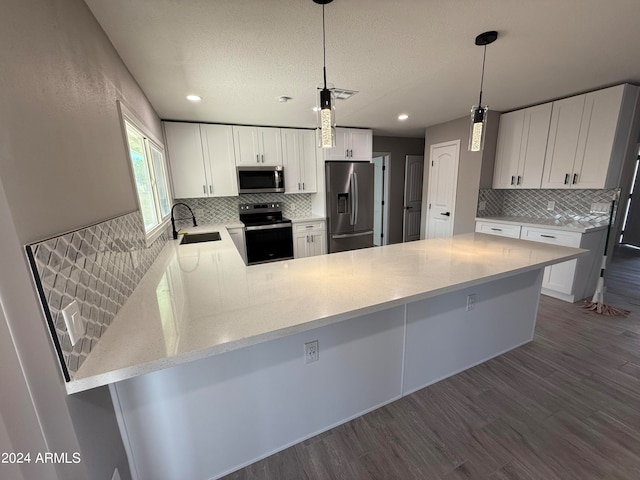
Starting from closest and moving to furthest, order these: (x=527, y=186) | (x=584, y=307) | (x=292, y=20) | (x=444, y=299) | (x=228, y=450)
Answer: (x=228, y=450), (x=292, y=20), (x=444, y=299), (x=584, y=307), (x=527, y=186)

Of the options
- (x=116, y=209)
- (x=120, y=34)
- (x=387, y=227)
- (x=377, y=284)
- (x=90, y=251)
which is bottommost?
(x=387, y=227)

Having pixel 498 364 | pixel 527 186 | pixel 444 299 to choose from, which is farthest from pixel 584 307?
pixel 444 299

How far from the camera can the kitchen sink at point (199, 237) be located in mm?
2951

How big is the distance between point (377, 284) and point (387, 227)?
450cm

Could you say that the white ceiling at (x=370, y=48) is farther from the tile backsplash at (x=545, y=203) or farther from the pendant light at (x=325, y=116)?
the tile backsplash at (x=545, y=203)

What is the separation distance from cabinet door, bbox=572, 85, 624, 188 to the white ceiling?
154 mm

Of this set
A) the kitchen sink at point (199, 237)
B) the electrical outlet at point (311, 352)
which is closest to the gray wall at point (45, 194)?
the electrical outlet at point (311, 352)

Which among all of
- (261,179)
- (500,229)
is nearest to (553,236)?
(500,229)

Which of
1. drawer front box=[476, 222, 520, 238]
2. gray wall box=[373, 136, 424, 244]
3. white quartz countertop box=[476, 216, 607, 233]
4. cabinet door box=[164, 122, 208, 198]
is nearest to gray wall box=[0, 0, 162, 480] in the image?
cabinet door box=[164, 122, 208, 198]

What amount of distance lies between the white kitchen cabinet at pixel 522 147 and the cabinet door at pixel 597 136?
375 millimetres

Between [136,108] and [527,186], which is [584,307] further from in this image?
[136,108]

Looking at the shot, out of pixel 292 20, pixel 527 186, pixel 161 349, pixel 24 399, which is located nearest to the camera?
pixel 24 399

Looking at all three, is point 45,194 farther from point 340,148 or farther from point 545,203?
point 545,203

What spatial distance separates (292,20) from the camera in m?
1.52
